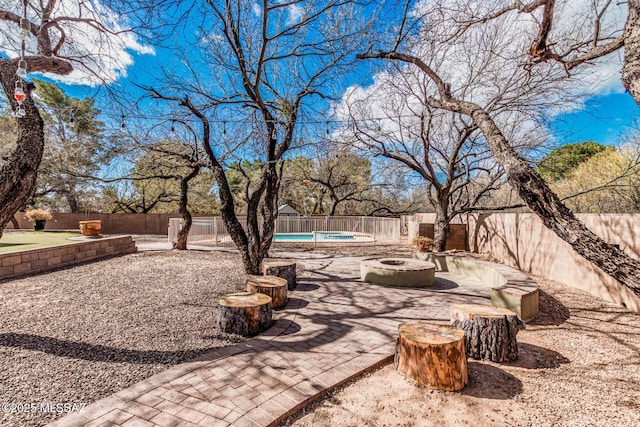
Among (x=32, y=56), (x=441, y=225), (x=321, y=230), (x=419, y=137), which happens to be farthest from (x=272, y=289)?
(x=321, y=230)

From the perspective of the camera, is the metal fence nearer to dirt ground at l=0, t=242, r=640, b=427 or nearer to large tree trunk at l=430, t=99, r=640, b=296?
dirt ground at l=0, t=242, r=640, b=427

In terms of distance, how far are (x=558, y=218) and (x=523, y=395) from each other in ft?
4.84

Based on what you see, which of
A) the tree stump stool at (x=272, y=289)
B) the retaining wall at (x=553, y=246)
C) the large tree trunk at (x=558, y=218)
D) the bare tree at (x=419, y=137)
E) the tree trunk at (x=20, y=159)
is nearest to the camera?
the large tree trunk at (x=558, y=218)

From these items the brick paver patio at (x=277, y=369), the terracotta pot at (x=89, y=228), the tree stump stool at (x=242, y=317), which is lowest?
the brick paver patio at (x=277, y=369)

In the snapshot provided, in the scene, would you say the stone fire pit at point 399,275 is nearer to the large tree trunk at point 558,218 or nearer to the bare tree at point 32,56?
the large tree trunk at point 558,218

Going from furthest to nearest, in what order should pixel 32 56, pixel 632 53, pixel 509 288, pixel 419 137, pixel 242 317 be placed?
pixel 419 137 < pixel 509 288 < pixel 242 317 < pixel 32 56 < pixel 632 53

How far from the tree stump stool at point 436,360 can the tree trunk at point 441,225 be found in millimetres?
8358

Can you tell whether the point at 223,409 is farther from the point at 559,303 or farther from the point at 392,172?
the point at 392,172

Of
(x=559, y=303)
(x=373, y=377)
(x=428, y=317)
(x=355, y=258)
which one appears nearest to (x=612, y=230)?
(x=559, y=303)

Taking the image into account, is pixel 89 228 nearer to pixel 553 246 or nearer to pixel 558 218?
pixel 558 218

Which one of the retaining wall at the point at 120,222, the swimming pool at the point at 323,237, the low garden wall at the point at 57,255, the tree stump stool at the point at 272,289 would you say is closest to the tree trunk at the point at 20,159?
the tree stump stool at the point at 272,289

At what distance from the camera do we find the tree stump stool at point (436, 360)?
2.40 m

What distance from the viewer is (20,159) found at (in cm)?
282

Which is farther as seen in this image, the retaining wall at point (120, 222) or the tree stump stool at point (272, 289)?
the retaining wall at point (120, 222)
